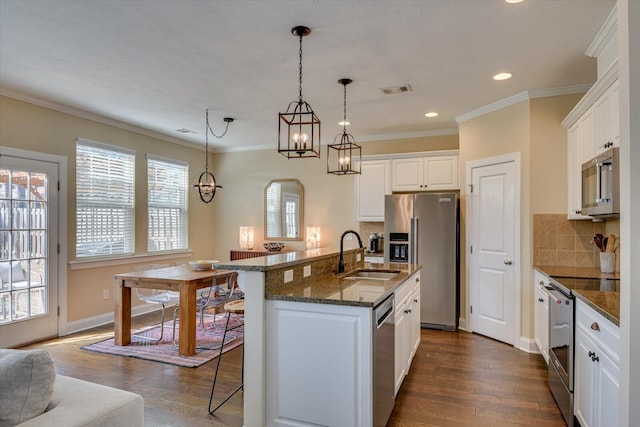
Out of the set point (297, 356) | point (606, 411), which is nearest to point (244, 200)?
point (297, 356)

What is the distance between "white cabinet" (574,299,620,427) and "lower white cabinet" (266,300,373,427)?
1.15 meters

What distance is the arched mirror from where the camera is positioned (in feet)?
22.0

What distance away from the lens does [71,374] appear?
3379 millimetres

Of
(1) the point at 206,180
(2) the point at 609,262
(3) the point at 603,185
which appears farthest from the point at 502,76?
(1) the point at 206,180

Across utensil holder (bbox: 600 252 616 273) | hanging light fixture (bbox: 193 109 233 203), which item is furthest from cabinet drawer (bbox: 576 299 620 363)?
hanging light fixture (bbox: 193 109 233 203)

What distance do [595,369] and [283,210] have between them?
5283 millimetres

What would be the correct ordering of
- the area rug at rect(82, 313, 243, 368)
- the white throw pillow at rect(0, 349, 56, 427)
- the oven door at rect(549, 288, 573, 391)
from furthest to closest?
the area rug at rect(82, 313, 243, 368), the oven door at rect(549, 288, 573, 391), the white throw pillow at rect(0, 349, 56, 427)

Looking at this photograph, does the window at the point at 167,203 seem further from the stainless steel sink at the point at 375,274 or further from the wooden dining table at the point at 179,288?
the stainless steel sink at the point at 375,274

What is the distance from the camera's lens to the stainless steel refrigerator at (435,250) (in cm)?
485

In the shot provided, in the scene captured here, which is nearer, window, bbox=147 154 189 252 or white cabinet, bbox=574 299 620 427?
white cabinet, bbox=574 299 620 427

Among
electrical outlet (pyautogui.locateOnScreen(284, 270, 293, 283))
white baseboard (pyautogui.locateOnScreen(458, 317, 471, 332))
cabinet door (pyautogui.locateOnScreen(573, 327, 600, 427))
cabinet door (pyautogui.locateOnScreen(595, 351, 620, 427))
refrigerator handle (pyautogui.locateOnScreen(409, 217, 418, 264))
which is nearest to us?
cabinet door (pyautogui.locateOnScreen(595, 351, 620, 427))

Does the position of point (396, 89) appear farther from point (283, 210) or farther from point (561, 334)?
point (283, 210)

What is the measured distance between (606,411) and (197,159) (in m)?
6.48

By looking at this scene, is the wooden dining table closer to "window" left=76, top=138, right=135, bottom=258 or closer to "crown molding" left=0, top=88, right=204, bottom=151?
"window" left=76, top=138, right=135, bottom=258
